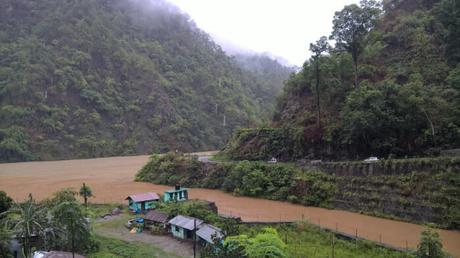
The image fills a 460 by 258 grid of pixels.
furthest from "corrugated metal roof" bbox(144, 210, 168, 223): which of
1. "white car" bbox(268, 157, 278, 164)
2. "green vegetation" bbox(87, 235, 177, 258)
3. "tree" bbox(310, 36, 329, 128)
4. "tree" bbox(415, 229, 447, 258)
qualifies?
"tree" bbox(310, 36, 329, 128)

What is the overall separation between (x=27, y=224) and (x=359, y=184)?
2175 cm

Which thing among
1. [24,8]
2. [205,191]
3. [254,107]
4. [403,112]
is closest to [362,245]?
[403,112]

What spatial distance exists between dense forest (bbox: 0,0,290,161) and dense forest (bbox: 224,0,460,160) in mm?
26171

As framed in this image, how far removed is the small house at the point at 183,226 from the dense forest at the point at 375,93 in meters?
15.4

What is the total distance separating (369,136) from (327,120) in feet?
20.1

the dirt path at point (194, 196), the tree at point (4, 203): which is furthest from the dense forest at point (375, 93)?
the tree at point (4, 203)

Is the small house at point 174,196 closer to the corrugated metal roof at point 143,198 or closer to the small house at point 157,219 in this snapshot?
the corrugated metal roof at point 143,198

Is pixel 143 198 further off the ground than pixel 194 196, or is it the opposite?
pixel 143 198

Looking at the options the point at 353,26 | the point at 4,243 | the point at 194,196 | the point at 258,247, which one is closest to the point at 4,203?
the point at 4,243

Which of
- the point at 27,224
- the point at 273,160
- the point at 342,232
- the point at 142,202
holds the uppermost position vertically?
the point at 273,160

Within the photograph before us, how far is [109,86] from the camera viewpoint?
298 feet

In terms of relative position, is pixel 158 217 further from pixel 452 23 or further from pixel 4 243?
pixel 452 23

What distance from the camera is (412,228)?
24609 millimetres

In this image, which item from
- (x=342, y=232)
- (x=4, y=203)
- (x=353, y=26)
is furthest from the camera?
(x=353, y=26)
